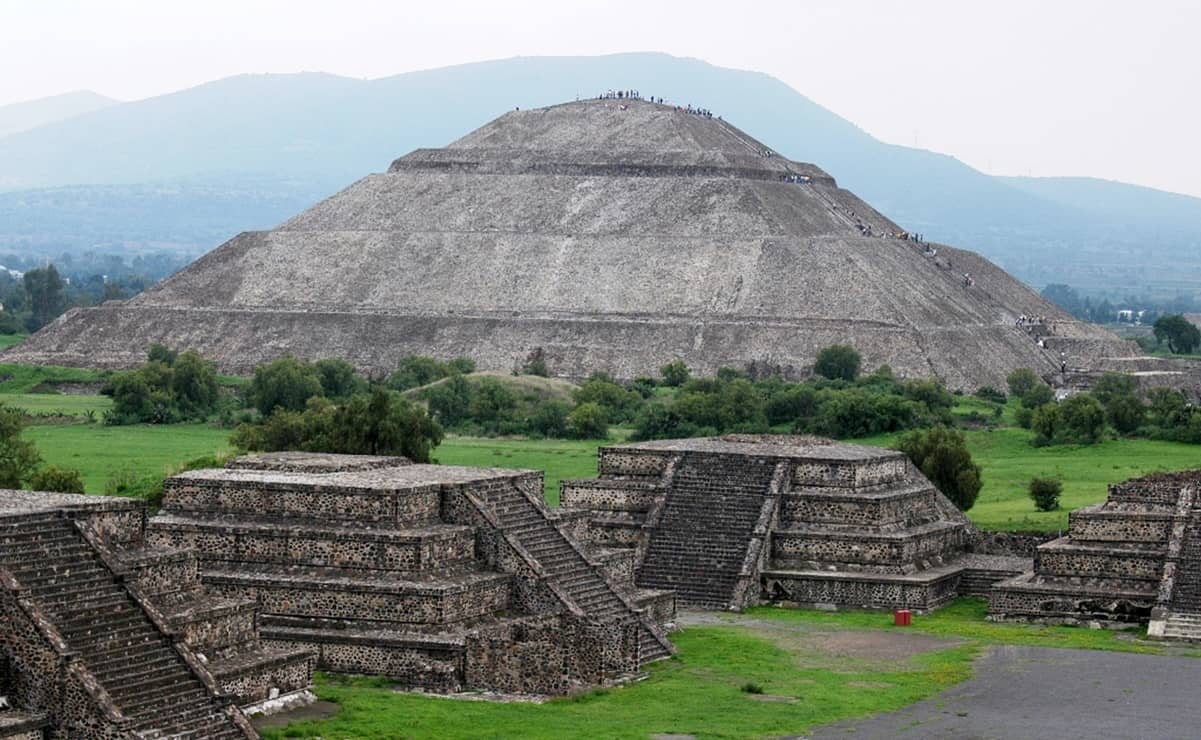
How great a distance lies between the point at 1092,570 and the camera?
45.5 metres

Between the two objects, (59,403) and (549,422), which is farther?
(59,403)

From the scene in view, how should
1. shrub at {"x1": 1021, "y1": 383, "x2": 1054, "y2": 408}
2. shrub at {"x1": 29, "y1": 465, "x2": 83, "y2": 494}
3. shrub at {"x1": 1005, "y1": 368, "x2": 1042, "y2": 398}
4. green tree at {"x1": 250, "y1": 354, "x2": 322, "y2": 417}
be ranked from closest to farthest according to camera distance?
1. shrub at {"x1": 29, "y1": 465, "x2": 83, "y2": 494}
2. green tree at {"x1": 250, "y1": 354, "x2": 322, "y2": 417}
3. shrub at {"x1": 1021, "y1": 383, "x2": 1054, "y2": 408}
4. shrub at {"x1": 1005, "y1": 368, "x2": 1042, "y2": 398}

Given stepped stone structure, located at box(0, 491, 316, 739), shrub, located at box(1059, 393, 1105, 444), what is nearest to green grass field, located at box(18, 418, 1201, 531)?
shrub, located at box(1059, 393, 1105, 444)

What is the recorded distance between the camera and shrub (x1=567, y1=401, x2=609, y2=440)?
269 feet

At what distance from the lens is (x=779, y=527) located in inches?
1885

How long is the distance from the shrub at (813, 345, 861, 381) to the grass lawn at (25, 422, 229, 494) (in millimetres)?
33869

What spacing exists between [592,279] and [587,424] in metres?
44.0

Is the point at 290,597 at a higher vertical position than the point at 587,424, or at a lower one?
higher

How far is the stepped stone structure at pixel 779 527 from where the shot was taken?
4675 cm

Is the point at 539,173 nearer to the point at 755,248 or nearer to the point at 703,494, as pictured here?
the point at 755,248

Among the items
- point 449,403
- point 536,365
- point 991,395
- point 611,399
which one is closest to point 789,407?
point 611,399

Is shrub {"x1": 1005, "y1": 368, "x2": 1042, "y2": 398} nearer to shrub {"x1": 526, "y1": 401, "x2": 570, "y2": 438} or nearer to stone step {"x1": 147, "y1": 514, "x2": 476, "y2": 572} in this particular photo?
shrub {"x1": 526, "y1": 401, "x2": 570, "y2": 438}

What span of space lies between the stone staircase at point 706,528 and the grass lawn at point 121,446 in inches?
605

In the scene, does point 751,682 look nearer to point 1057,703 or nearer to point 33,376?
point 1057,703
